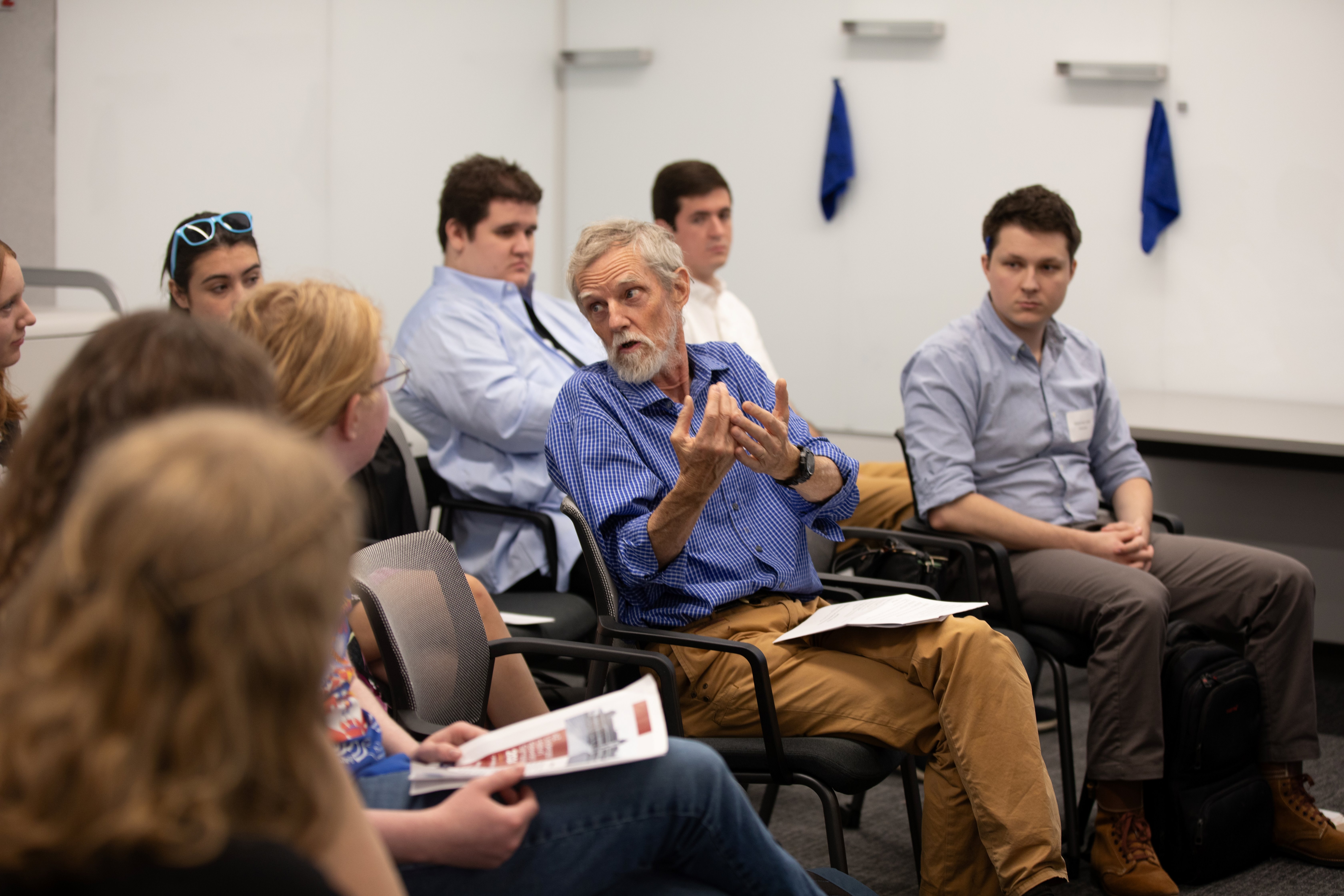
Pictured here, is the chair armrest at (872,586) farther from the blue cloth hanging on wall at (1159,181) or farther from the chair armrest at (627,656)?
the blue cloth hanging on wall at (1159,181)

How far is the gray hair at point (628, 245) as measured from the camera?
86.4 inches

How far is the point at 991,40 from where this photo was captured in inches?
175

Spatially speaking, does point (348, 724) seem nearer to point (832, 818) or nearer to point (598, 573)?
point (598, 573)

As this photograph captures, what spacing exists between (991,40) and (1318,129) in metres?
1.21

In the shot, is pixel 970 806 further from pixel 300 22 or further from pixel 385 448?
pixel 300 22

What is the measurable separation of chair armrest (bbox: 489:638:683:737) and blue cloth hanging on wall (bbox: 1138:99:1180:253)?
3.19 metres

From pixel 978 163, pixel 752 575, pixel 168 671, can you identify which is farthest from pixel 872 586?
pixel 978 163

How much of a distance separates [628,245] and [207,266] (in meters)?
0.87

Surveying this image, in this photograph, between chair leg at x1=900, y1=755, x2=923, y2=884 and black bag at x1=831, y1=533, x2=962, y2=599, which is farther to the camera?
black bag at x1=831, y1=533, x2=962, y2=599

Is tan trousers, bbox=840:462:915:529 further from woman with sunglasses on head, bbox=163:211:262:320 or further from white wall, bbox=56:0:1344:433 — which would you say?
woman with sunglasses on head, bbox=163:211:262:320

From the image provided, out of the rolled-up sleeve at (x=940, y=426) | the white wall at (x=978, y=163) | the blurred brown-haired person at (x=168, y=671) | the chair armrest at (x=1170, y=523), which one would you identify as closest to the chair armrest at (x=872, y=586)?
the rolled-up sleeve at (x=940, y=426)

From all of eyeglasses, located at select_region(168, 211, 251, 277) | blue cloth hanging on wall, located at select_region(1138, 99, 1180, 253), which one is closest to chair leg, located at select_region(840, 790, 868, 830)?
eyeglasses, located at select_region(168, 211, 251, 277)

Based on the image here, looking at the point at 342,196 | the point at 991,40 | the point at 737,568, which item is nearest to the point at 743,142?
the point at 991,40

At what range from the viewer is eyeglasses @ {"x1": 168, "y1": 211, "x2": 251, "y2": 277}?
232cm
